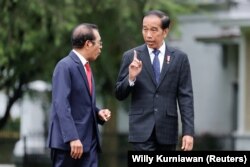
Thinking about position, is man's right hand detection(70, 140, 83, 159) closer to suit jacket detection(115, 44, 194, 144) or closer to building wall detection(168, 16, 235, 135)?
suit jacket detection(115, 44, 194, 144)

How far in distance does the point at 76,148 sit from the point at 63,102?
42cm

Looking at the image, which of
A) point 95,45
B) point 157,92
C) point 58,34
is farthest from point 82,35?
point 58,34

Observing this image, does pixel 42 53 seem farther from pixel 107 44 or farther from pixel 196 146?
pixel 196 146

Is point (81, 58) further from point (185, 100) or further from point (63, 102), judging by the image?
point (185, 100)

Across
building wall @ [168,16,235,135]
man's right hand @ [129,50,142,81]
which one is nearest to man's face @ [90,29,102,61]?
man's right hand @ [129,50,142,81]

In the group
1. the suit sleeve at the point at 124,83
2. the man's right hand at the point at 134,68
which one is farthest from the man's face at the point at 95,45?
the man's right hand at the point at 134,68

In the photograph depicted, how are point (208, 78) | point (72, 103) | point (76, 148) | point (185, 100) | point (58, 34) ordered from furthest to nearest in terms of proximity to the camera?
point (208, 78) < point (58, 34) < point (185, 100) < point (72, 103) < point (76, 148)

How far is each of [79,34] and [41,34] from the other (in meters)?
8.55

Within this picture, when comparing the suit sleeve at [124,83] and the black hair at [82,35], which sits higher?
the black hair at [82,35]

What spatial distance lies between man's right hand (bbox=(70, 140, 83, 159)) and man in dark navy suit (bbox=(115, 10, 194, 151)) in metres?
0.59

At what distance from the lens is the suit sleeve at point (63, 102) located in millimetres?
7270

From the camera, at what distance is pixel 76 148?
286 inches

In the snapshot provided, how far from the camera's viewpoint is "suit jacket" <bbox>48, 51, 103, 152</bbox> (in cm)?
734
